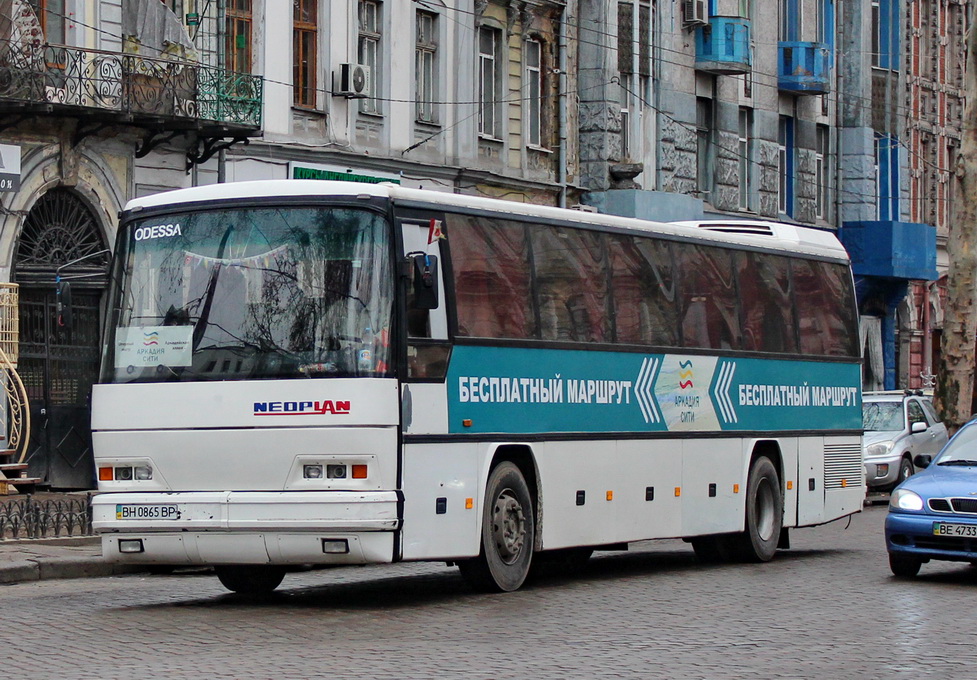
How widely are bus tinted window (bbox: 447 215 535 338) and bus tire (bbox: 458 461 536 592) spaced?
112cm

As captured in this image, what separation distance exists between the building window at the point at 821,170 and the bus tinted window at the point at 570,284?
32746 mm

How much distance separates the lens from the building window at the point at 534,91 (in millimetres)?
36594

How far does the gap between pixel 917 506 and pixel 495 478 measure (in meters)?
3.90

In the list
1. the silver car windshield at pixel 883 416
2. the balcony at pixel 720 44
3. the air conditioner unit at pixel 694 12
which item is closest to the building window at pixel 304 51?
the silver car windshield at pixel 883 416

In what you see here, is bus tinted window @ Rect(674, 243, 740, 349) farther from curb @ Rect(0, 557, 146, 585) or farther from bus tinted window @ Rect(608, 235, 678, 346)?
curb @ Rect(0, 557, 146, 585)

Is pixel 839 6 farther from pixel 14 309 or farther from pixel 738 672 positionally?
pixel 738 672

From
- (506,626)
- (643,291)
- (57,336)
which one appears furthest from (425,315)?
(57,336)

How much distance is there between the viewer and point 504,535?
1497 cm

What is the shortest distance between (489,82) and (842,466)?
15974 millimetres

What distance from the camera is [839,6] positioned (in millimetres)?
49406

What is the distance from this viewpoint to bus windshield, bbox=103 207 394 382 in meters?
→ 13.6

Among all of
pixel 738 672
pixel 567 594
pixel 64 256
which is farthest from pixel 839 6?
pixel 738 672

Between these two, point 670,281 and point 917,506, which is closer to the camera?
point 917,506

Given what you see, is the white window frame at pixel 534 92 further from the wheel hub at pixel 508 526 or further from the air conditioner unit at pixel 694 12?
the wheel hub at pixel 508 526
